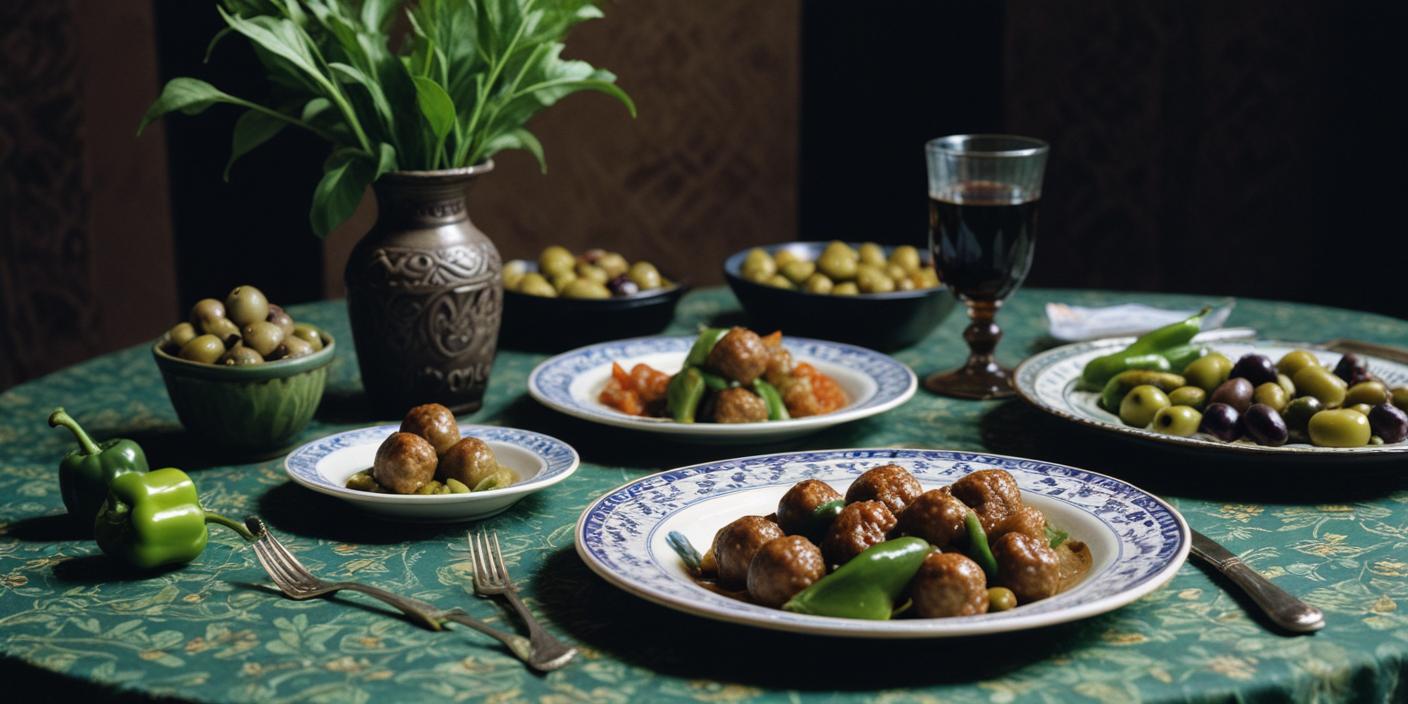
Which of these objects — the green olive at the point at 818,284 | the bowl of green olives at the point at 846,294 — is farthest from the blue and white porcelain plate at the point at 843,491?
the green olive at the point at 818,284

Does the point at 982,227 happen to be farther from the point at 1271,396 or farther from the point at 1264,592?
the point at 1264,592

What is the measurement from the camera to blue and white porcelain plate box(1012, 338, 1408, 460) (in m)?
1.75

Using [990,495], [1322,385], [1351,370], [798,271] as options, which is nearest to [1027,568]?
[990,495]

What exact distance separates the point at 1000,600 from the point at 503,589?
0.51 m

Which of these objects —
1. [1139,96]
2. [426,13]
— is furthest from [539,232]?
[426,13]

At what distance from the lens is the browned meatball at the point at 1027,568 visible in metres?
1.35

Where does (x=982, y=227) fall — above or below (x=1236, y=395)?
above

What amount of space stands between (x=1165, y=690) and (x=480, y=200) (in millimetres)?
4061

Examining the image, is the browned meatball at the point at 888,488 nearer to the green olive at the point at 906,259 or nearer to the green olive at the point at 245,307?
the green olive at the point at 245,307

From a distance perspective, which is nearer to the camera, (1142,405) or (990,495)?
(990,495)

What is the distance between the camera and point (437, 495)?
5.29 feet

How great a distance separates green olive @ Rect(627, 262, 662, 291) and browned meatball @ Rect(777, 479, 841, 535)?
1.30 metres

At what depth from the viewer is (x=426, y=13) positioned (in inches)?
79.9

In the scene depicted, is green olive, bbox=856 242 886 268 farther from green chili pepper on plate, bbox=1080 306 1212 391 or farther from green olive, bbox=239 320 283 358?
green olive, bbox=239 320 283 358
